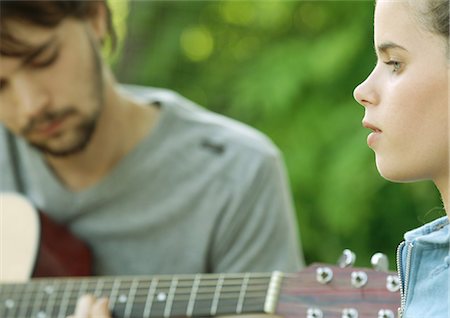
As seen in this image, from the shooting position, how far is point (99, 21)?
1.76 m

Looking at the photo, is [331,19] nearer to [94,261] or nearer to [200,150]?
[200,150]

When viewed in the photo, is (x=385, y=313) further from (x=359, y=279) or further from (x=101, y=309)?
(x=101, y=309)

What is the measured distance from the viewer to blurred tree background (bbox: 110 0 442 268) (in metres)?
2.32

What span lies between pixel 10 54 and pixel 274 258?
1.83ft

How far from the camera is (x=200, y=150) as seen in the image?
5.84 ft

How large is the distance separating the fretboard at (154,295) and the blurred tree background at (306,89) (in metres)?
0.87

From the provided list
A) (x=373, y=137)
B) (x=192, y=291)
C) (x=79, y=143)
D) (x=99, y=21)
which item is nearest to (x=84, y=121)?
(x=79, y=143)

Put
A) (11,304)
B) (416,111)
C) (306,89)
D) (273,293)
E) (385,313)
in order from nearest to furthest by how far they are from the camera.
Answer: (416,111)
(385,313)
(273,293)
(11,304)
(306,89)

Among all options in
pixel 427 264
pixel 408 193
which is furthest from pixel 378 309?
pixel 408 193

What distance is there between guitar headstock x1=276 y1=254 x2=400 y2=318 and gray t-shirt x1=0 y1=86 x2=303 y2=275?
1.30 feet

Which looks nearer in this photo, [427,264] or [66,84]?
[427,264]

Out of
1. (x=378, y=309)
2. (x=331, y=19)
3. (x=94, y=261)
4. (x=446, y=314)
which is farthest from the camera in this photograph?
(x=331, y=19)

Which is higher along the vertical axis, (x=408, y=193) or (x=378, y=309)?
(x=378, y=309)

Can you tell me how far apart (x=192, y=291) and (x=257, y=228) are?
309mm
